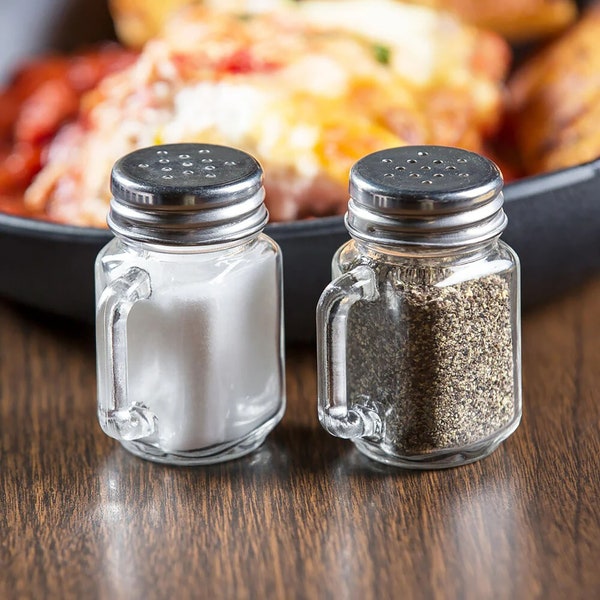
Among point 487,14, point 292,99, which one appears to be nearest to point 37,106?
point 292,99

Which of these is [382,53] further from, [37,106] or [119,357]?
[119,357]

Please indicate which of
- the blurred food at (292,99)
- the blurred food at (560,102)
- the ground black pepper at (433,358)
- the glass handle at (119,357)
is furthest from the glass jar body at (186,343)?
the blurred food at (560,102)

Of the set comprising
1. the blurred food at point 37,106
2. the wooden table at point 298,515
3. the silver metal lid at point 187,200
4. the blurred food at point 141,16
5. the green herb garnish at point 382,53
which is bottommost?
the wooden table at point 298,515

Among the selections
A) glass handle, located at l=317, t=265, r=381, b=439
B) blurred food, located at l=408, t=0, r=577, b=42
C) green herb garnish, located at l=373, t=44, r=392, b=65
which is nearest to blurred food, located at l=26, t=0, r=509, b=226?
green herb garnish, located at l=373, t=44, r=392, b=65

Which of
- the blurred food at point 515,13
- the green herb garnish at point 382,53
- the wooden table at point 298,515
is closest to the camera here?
the wooden table at point 298,515

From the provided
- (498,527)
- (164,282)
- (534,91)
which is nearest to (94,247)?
(164,282)

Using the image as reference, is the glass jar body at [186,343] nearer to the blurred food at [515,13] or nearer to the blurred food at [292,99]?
the blurred food at [292,99]

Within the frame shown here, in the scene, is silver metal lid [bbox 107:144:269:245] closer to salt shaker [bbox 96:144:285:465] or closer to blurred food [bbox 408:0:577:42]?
salt shaker [bbox 96:144:285:465]

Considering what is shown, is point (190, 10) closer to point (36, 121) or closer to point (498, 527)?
point (36, 121)
